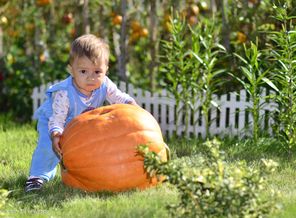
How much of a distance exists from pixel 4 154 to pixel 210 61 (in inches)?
88.4

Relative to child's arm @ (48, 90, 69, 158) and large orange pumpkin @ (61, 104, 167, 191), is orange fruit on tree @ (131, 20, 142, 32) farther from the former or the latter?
large orange pumpkin @ (61, 104, 167, 191)

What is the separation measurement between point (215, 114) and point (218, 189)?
11.9 ft

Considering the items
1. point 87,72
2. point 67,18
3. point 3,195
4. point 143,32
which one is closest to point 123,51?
point 143,32

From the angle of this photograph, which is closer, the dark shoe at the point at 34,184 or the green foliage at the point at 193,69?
the dark shoe at the point at 34,184

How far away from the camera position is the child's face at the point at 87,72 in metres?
4.91

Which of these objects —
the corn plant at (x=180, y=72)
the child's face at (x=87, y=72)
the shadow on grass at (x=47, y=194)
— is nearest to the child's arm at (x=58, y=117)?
the child's face at (x=87, y=72)

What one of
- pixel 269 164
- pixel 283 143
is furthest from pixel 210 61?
pixel 269 164

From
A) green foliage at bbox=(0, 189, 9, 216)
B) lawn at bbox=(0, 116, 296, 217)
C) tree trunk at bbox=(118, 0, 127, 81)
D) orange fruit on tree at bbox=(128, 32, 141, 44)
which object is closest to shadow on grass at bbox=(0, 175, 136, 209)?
lawn at bbox=(0, 116, 296, 217)

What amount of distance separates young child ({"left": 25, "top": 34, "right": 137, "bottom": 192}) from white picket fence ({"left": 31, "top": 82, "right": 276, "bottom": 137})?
5.93 ft

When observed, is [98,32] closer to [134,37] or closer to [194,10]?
[134,37]

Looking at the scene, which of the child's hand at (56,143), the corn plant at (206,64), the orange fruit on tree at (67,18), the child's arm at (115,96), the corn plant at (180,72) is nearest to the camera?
the child's hand at (56,143)

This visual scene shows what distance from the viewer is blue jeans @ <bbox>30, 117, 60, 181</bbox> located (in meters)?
5.10

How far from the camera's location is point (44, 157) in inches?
202

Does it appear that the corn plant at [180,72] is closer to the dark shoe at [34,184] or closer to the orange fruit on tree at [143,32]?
the orange fruit on tree at [143,32]
